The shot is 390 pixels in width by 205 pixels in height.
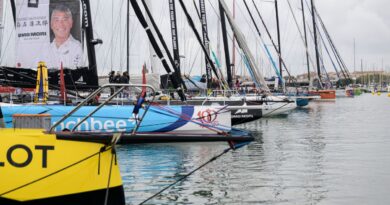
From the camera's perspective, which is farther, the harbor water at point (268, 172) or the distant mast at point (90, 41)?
the distant mast at point (90, 41)

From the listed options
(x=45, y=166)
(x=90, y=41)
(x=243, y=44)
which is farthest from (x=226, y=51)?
(x=45, y=166)

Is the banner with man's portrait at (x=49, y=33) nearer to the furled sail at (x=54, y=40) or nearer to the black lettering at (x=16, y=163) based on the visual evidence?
the furled sail at (x=54, y=40)

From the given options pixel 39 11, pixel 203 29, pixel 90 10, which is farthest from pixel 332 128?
pixel 39 11

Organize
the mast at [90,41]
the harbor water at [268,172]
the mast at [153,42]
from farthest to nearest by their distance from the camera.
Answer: the mast at [90,41], the mast at [153,42], the harbor water at [268,172]

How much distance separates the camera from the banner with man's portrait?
20625 mm

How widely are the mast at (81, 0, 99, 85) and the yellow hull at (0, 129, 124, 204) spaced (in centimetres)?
1179

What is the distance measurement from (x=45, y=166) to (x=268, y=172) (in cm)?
631

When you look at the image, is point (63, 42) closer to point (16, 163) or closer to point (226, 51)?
point (16, 163)

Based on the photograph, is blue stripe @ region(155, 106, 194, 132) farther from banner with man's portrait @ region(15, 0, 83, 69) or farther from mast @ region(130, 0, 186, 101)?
banner with man's portrait @ region(15, 0, 83, 69)

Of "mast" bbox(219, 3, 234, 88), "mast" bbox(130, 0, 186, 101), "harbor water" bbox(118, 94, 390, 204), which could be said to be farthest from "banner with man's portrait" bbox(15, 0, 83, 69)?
"mast" bbox(219, 3, 234, 88)

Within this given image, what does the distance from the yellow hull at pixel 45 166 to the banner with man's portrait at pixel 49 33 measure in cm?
1264

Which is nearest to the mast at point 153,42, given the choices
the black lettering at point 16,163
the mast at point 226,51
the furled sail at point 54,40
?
the furled sail at point 54,40

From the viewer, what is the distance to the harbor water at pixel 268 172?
10242 millimetres

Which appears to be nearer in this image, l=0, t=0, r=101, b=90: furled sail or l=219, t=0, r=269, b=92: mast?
l=0, t=0, r=101, b=90: furled sail
